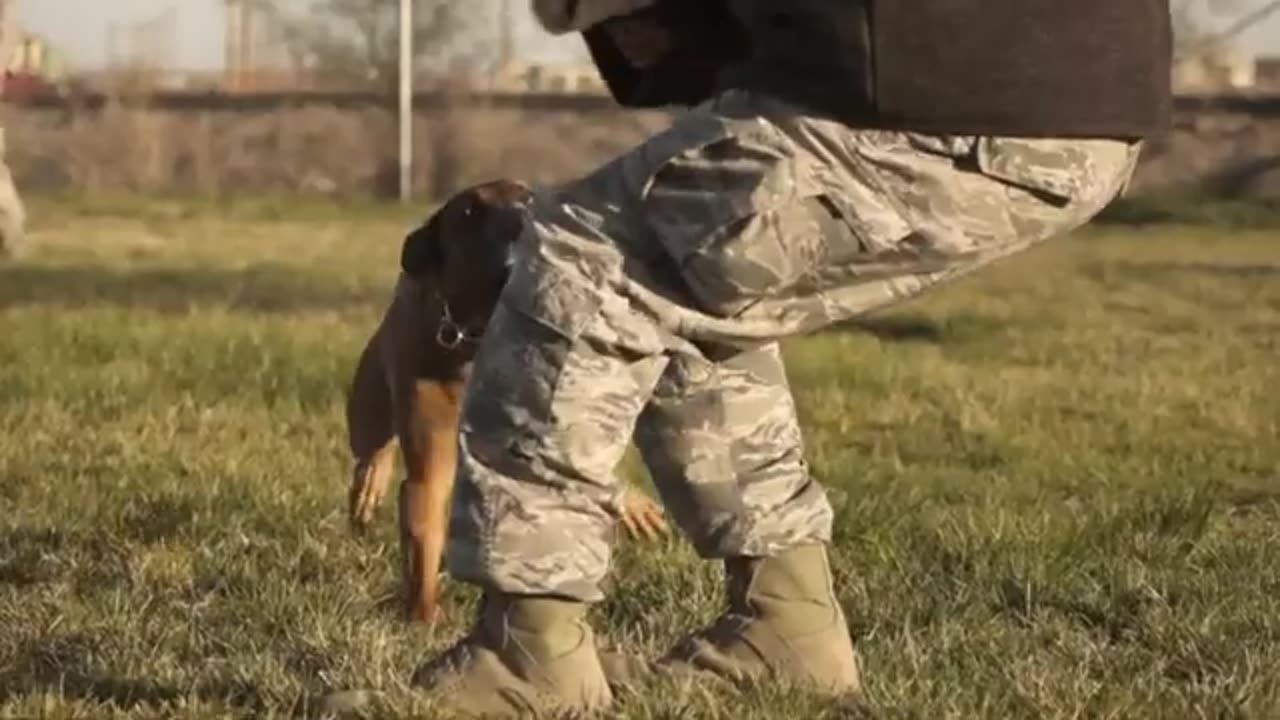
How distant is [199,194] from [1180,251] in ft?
45.9

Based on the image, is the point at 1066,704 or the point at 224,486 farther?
the point at 224,486

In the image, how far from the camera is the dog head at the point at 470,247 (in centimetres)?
483

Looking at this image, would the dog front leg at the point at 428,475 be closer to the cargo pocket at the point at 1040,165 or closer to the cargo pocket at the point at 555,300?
the cargo pocket at the point at 555,300

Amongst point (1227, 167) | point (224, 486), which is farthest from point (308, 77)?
point (224, 486)

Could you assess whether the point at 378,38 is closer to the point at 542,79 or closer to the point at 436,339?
the point at 542,79

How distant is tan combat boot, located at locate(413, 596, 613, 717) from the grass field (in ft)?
0.20

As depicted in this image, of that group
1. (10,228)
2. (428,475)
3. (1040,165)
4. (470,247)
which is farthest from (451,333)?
(10,228)

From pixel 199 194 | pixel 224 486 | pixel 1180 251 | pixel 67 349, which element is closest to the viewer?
pixel 224 486

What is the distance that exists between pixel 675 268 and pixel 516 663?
56 cm

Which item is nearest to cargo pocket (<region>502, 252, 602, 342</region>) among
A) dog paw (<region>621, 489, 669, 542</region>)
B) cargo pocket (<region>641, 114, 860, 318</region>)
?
cargo pocket (<region>641, 114, 860, 318</region>)

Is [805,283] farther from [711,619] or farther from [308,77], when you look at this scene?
[308,77]

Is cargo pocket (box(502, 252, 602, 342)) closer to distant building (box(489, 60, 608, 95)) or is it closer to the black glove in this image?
the black glove

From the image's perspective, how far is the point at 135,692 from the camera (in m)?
3.75

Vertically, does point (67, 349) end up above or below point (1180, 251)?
above
